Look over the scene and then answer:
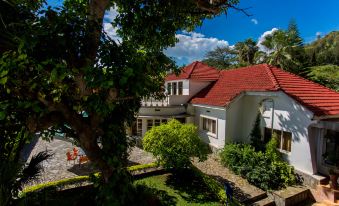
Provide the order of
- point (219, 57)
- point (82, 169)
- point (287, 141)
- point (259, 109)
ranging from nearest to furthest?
point (287, 141) → point (82, 169) → point (259, 109) → point (219, 57)

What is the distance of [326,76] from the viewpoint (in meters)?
27.7

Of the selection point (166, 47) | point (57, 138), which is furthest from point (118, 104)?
point (57, 138)

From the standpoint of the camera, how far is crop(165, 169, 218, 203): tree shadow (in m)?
12.1

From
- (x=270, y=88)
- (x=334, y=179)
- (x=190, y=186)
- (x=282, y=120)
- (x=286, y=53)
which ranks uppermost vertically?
(x=286, y=53)

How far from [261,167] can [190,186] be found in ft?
15.5

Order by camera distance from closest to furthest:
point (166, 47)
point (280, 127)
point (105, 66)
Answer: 1. point (105, 66)
2. point (166, 47)
3. point (280, 127)

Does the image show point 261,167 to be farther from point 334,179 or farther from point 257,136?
point 334,179

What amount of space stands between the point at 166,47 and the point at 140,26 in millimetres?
1654

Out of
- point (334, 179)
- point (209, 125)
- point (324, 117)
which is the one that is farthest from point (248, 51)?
point (334, 179)

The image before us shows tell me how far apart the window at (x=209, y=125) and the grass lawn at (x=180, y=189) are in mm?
6480

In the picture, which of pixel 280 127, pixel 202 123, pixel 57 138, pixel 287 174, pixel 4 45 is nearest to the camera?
pixel 4 45

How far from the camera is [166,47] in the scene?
1049cm

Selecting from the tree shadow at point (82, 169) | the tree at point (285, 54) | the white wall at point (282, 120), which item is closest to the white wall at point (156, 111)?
the white wall at point (282, 120)

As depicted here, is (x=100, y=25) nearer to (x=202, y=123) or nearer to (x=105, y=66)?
(x=105, y=66)
